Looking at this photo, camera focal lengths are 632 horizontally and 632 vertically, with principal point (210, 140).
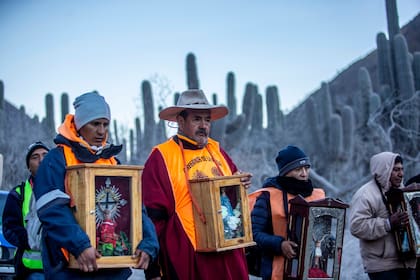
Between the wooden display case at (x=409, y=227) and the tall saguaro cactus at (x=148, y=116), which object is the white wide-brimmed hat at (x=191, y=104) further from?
the tall saguaro cactus at (x=148, y=116)

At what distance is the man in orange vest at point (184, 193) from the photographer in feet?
16.3

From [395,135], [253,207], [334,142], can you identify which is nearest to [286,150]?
[253,207]

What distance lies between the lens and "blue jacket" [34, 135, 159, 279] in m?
3.87

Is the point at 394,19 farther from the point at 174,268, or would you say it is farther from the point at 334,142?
the point at 174,268

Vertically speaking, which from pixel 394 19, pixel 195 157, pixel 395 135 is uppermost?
pixel 394 19

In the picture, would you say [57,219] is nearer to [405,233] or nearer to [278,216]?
[278,216]

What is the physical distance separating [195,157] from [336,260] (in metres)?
1.51

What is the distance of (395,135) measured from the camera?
77.0 feet

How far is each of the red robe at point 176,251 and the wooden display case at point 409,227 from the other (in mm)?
1902

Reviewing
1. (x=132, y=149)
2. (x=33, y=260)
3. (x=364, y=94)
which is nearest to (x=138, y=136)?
(x=132, y=149)

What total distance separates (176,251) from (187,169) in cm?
67

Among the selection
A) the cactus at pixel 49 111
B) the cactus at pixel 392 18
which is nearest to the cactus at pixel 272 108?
the cactus at pixel 392 18

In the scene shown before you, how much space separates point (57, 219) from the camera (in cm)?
395

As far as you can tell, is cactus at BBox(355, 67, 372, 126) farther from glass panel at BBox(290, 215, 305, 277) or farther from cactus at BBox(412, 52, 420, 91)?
glass panel at BBox(290, 215, 305, 277)
